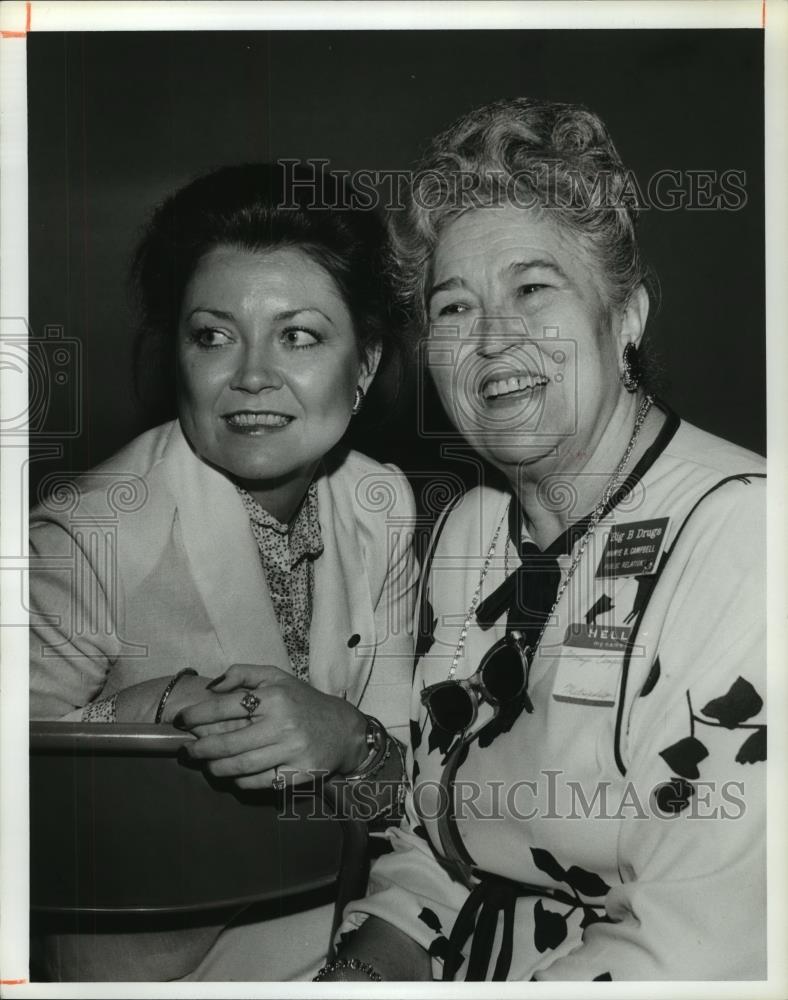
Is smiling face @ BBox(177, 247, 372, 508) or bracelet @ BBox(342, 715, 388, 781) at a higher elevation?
smiling face @ BBox(177, 247, 372, 508)

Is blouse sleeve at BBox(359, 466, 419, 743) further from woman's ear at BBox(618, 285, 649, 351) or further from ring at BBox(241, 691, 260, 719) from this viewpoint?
woman's ear at BBox(618, 285, 649, 351)

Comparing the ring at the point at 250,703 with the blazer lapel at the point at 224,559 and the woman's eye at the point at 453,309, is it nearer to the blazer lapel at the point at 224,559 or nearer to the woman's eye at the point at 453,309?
the blazer lapel at the point at 224,559

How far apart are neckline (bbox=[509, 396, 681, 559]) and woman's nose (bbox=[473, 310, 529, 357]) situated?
0.25m

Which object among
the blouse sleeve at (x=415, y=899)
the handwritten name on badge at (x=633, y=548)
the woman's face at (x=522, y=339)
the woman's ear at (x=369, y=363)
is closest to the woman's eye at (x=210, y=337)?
the woman's ear at (x=369, y=363)

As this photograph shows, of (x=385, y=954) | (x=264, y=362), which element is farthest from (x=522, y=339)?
(x=385, y=954)

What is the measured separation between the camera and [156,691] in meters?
1.79

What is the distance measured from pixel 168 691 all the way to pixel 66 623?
22 centimetres

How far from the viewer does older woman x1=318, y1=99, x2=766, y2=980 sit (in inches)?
67.8

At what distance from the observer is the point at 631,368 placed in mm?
1782

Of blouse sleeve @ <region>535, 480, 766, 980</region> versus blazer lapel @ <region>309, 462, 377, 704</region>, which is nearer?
blouse sleeve @ <region>535, 480, 766, 980</region>

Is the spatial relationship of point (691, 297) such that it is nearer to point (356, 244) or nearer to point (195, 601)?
point (356, 244)

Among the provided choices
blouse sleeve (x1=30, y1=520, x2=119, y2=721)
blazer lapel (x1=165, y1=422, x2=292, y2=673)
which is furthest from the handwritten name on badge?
blouse sleeve (x1=30, y1=520, x2=119, y2=721)

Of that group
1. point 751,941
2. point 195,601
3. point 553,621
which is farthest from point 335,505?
point 751,941

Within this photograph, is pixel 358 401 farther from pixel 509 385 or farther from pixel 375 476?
pixel 509 385
